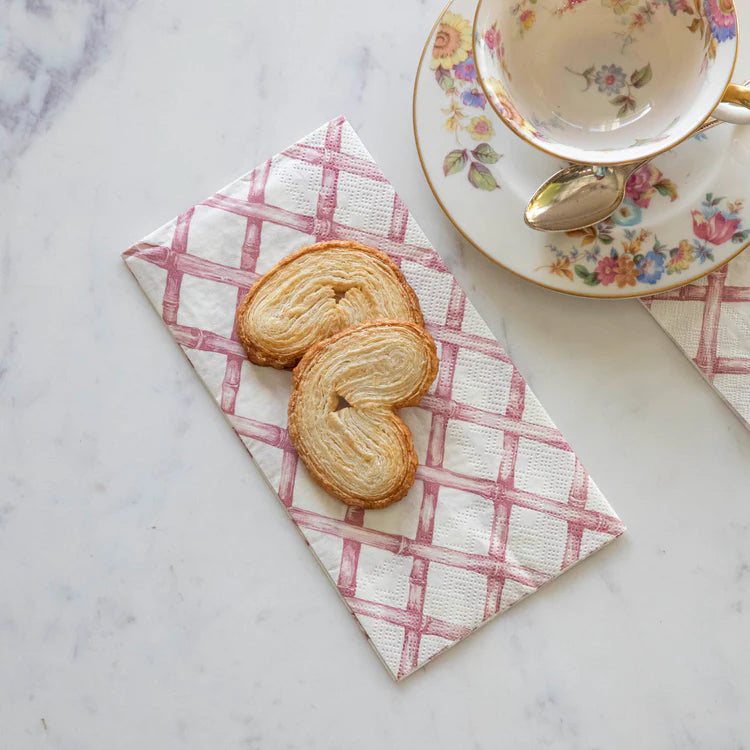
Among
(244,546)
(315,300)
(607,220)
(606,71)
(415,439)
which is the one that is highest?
(606,71)

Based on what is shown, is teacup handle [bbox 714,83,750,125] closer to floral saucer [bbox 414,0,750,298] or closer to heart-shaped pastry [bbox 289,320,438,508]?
floral saucer [bbox 414,0,750,298]

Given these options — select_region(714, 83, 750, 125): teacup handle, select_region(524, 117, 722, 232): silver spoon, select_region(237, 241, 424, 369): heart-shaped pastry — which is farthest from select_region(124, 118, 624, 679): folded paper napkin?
select_region(714, 83, 750, 125): teacup handle

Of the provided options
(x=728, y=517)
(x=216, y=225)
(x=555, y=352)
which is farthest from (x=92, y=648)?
(x=728, y=517)

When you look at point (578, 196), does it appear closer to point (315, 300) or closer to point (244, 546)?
point (315, 300)

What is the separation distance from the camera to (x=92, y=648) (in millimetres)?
979

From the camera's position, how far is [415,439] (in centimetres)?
96

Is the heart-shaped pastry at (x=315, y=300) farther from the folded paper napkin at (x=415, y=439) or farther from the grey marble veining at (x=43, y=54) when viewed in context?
the grey marble veining at (x=43, y=54)

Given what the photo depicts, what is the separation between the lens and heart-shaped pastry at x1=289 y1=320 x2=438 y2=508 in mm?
911

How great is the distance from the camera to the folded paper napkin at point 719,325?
3.12 ft

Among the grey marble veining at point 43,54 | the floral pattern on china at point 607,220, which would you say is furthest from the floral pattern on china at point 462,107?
the grey marble veining at point 43,54

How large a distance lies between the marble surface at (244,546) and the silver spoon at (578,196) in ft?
0.34

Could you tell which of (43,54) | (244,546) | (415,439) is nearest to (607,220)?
(415,439)

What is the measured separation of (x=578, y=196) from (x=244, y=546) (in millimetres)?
538

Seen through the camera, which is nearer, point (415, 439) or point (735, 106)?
point (735, 106)
